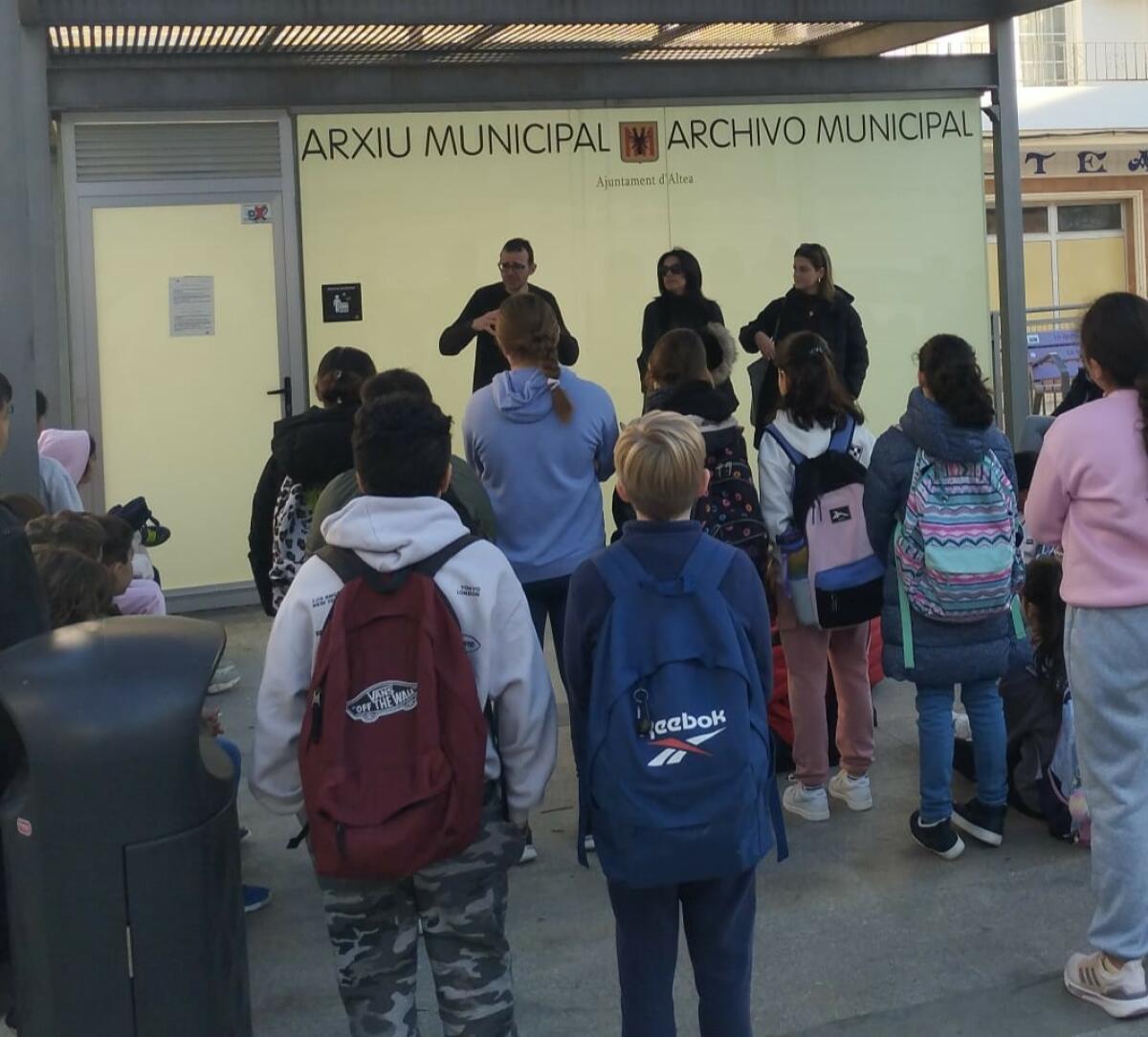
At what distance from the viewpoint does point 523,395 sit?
5039mm

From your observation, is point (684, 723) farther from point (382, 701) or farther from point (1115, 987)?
point (1115, 987)

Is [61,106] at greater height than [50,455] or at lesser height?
greater

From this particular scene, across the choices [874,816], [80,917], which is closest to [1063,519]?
[874,816]

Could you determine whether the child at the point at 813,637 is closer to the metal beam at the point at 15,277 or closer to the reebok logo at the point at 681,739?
the reebok logo at the point at 681,739

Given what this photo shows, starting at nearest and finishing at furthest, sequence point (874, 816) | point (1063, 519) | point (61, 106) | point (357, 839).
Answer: point (357, 839) < point (1063, 519) < point (874, 816) < point (61, 106)

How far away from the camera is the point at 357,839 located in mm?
2982

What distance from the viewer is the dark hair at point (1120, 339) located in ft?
12.8

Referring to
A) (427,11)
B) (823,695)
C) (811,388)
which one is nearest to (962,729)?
(823,695)

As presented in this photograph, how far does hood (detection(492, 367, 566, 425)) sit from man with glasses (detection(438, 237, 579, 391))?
1.58 meters

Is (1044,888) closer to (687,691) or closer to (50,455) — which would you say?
(687,691)

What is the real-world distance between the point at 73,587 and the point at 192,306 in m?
5.54

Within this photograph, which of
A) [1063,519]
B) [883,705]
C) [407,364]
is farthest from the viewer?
[407,364]

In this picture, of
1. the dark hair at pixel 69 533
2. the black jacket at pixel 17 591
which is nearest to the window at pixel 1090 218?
the dark hair at pixel 69 533

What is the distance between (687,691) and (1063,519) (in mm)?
1405
